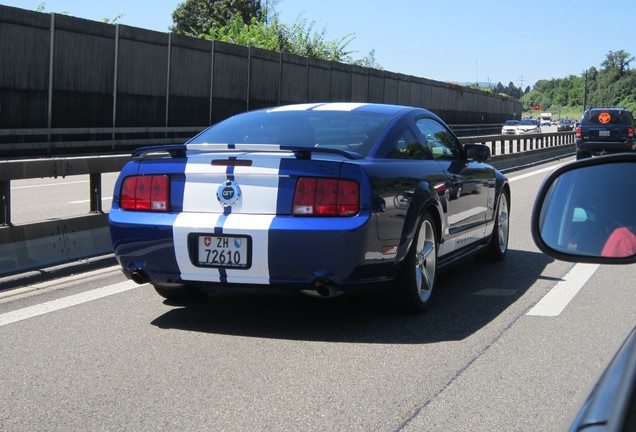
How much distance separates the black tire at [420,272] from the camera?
243 inches

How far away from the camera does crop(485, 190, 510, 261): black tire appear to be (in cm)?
880

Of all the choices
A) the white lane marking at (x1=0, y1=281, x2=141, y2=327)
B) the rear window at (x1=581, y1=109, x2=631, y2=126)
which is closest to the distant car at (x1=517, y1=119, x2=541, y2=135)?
the rear window at (x1=581, y1=109, x2=631, y2=126)

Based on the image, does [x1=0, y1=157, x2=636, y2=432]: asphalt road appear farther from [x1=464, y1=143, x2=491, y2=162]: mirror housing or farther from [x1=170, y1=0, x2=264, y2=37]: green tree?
[x1=170, y1=0, x2=264, y2=37]: green tree

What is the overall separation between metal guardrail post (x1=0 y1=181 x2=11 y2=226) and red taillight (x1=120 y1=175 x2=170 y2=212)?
6.09 ft

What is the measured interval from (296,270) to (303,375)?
0.86 m

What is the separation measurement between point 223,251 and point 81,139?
2256 cm

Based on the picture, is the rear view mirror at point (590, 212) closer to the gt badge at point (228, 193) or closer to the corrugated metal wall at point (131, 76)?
the gt badge at point (228, 193)

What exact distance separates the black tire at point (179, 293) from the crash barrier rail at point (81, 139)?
1750 centimetres

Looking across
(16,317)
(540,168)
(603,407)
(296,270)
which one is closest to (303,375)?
(296,270)

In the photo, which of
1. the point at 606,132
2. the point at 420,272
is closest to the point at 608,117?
the point at 606,132

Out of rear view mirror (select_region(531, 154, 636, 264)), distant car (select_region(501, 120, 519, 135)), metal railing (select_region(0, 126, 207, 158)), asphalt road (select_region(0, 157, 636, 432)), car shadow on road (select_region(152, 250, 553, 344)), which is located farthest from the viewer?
distant car (select_region(501, 120, 519, 135))

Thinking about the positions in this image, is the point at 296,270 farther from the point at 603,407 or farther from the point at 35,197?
the point at 35,197

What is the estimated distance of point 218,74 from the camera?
34500 millimetres

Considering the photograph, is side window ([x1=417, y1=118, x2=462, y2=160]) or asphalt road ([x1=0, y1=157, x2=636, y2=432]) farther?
side window ([x1=417, y1=118, x2=462, y2=160])
